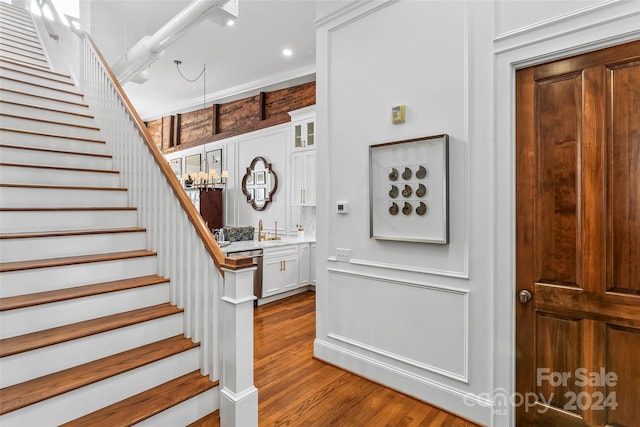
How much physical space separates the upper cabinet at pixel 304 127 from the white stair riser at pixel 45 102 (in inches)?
122

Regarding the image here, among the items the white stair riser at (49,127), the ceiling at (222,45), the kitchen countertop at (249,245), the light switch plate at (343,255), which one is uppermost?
the ceiling at (222,45)

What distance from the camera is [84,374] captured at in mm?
1801

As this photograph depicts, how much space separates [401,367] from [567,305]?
1.23m

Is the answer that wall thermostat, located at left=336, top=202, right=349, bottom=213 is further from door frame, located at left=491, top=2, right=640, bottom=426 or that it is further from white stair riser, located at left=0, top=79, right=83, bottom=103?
white stair riser, located at left=0, top=79, right=83, bottom=103

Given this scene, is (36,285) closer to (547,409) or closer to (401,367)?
(401,367)

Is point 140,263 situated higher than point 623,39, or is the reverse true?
point 623,39

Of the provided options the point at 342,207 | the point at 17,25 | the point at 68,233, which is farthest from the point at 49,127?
the point at 17,25

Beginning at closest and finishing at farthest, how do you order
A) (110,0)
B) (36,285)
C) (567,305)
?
(567,305)
(36,285)
(110,0)

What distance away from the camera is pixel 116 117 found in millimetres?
3092

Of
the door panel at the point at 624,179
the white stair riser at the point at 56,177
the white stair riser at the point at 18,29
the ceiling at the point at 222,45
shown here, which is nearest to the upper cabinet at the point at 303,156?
→ the ceiling at the point at 222,45

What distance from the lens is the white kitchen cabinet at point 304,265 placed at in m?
5.33

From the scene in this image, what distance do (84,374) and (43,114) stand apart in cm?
295

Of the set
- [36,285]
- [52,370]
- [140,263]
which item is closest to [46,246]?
[36,285]

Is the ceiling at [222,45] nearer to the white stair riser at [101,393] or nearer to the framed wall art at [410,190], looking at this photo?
the framed wall art at [410,190]
